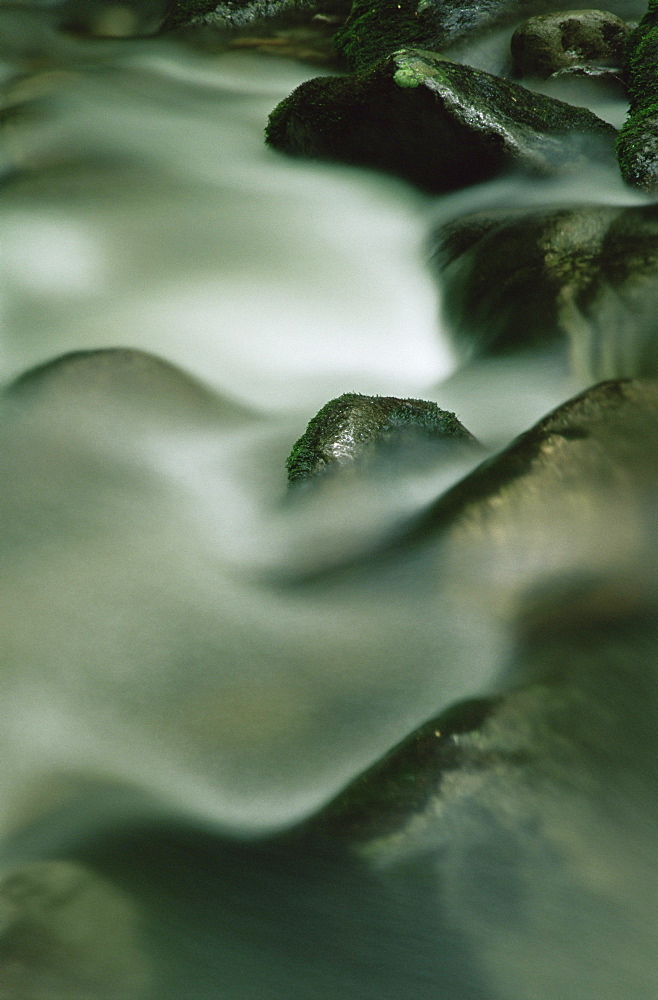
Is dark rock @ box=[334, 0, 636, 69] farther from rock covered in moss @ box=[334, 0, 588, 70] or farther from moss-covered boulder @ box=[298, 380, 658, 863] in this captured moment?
moss-covered boulder @ box=[298, 380, 658, 863]

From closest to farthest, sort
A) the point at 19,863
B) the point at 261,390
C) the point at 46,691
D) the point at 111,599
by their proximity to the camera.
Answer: the point at 19,863
the point at 46,691
the point at 111,599
the point at 261,390

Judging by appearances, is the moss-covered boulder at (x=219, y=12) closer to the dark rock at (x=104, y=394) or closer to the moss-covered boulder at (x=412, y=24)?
the moss-covered boulder at (x=412, y=24)

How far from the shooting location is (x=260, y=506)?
3.23m

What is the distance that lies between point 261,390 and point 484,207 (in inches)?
70.7

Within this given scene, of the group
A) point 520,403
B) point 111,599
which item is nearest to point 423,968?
point 111,599

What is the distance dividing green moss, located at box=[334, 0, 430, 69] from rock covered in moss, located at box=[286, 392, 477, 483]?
185 inches

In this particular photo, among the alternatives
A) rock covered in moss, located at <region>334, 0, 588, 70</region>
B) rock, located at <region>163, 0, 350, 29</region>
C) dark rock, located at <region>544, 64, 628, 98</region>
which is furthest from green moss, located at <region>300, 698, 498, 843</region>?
rock, located at <region>163, 0, 350, 29</region>

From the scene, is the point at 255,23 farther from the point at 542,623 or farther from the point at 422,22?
the point at 542,623

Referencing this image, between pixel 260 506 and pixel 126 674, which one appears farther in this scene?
pixel 260 506

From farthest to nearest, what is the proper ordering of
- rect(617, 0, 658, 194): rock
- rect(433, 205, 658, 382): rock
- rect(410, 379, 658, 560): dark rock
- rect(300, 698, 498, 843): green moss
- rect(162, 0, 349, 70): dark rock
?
rect(162, 0, 349, 70): dark rock, rect(617, 0, 658, 194): rock, rect(433, 205, 658, 382): rock, rect(410, 379, 658, 560): dark rock, rect(300, 698, 498, 843): green moss

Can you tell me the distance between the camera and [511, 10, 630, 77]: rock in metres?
6.45

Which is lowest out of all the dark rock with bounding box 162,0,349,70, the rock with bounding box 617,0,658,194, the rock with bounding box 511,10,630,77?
the rock with bounding box 617,0,658,194

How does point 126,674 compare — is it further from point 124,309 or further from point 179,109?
point 179,109

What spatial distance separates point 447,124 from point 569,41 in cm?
213
